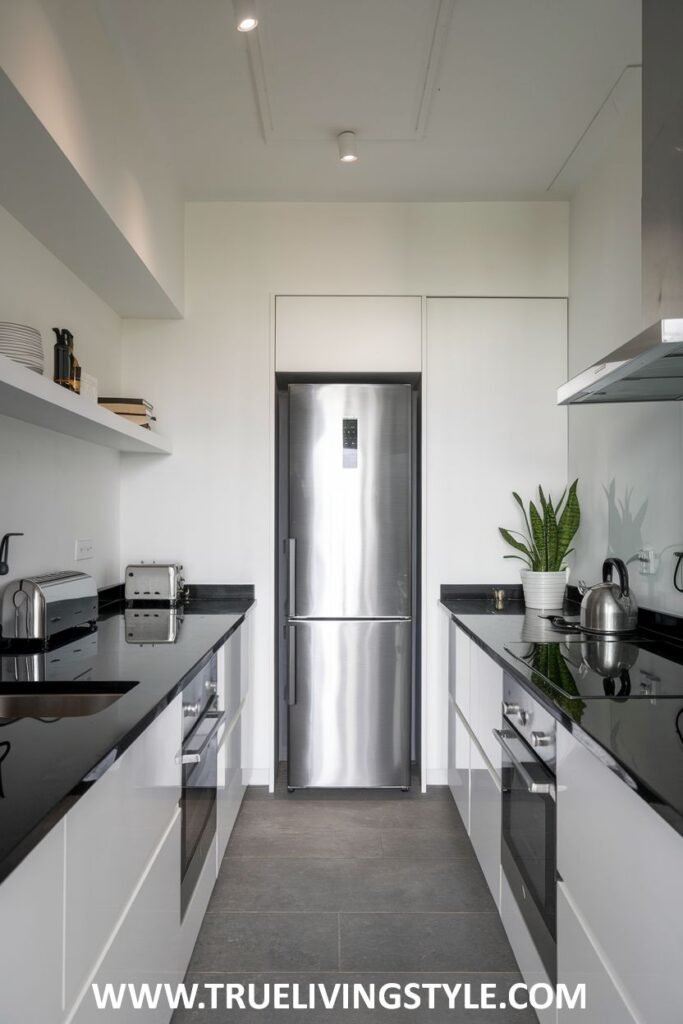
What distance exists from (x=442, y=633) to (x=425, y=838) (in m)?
0.88

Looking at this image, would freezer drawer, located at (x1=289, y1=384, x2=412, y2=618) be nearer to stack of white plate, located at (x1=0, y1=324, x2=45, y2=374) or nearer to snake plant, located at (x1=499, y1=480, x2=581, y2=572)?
snake plant, located at (x1=499, y1=480, x2=581, y2=572)

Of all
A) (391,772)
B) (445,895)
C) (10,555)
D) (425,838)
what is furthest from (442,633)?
(10,555)

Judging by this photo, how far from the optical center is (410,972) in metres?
1.84

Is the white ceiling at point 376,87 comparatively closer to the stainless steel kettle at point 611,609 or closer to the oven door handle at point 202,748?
the stainless steel kettle at point 611,609

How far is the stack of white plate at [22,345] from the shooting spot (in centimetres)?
163

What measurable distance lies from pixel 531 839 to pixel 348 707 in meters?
1.51

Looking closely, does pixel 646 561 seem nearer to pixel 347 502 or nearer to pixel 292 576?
pixel 347 502

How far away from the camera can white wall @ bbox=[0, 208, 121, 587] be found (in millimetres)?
2051

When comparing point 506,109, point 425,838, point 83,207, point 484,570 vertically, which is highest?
point 506,109

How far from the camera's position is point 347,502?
9.93ft

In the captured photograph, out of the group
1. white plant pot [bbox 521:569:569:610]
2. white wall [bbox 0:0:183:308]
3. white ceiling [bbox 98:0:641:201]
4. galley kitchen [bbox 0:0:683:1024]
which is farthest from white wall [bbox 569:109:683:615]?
white wall [bbox 0:0:183:308]

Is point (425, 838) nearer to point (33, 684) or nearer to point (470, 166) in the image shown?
point (33, 684)

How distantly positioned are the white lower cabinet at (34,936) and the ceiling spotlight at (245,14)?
1.97 meters

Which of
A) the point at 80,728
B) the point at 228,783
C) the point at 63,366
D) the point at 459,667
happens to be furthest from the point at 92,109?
the point at 459,667
